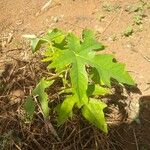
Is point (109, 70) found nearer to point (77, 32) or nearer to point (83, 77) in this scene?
point (83, 77)

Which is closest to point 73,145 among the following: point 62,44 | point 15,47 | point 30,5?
point 62,44

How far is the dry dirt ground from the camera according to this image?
2.59m

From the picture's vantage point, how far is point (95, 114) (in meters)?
2.42

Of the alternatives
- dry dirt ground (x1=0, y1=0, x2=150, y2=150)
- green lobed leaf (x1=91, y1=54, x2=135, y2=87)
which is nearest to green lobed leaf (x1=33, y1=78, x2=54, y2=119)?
dry dirt ground (x1=0, y1=0, x2=150, y2=150)

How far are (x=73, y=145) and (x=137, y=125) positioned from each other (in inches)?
20.3

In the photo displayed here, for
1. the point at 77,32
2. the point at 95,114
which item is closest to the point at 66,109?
the point at 95,114

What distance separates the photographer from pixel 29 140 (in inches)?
103

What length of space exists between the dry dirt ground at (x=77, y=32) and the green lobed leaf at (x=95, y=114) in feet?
0.56

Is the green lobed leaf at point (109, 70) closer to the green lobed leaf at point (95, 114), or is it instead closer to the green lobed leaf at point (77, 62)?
the green lobed leaf at point (77, 62)

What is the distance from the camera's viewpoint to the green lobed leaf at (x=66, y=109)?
2400 mm

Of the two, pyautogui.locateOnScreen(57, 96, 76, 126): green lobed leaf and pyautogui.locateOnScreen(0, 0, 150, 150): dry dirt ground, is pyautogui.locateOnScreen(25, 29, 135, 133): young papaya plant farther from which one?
pyautogui.locateOnScreen(0, 0, 150, 150): dry dirt ground

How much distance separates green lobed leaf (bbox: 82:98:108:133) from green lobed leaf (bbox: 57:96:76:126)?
9 cm

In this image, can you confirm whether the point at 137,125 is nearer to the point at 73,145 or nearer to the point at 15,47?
the point at 73,145

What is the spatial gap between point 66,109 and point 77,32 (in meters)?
1.13
